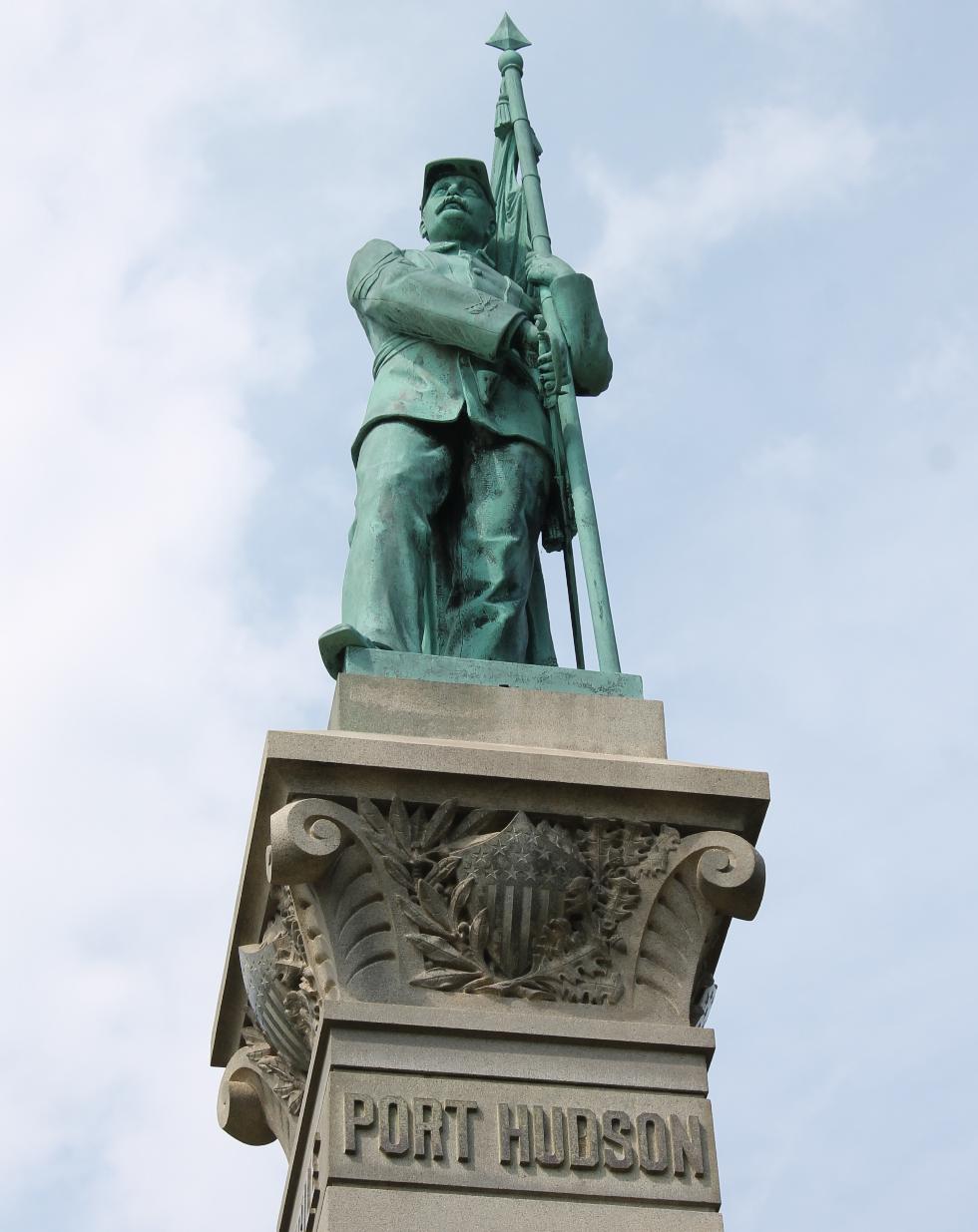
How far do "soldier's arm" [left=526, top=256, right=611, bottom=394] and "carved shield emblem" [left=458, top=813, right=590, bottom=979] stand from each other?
3653mm

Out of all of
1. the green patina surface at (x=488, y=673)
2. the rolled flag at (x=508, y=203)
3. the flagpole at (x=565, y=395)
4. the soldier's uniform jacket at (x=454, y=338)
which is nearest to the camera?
the green patina surface at (x=488, y=673)

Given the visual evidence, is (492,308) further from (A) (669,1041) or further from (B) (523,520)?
(A) (669,1041)

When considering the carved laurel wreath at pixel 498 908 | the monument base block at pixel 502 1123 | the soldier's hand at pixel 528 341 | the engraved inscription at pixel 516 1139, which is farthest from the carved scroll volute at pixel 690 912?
the soldier's hand at pixel 528 341

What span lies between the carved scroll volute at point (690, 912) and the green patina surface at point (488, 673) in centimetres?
114

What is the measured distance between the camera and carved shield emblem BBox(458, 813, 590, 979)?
11406mm

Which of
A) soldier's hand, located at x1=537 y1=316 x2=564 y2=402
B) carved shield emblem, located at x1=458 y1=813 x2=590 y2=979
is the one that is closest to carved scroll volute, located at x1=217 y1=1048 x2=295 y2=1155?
carved shield emblem, located at x1=458 y1=813 x2=590 y2=979

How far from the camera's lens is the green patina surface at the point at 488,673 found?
12.5 meters

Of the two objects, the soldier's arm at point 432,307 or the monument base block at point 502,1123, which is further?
the soldier's arm at point 432,307

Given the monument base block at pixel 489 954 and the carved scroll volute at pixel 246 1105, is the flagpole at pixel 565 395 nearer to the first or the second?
the monument base block at pixel 489 954

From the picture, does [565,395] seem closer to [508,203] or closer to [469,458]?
[469,458]

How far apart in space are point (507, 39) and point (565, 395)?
Answer: 3523 millimetres

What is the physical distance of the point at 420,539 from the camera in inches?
525

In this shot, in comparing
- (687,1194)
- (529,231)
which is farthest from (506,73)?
(687,1194)

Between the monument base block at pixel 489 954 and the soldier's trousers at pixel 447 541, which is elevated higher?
the soldier's trousers at pixel 447 541
